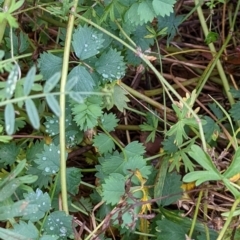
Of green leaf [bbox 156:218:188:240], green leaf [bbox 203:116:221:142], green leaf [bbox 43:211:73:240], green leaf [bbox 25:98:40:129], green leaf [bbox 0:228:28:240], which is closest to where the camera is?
green leaf [bbox 25:98:40:129]

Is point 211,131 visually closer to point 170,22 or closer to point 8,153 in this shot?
point 170,22

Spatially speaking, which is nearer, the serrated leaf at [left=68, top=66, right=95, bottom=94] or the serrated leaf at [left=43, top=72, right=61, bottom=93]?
the serrated leaf at [left=43, top=72, right=61, bottom=93]

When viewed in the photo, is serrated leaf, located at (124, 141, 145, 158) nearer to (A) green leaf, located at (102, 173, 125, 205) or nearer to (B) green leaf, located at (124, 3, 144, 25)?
(A) green leaf, located at (102, 173, 125, 205)

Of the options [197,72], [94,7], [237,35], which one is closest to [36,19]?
[94,7]

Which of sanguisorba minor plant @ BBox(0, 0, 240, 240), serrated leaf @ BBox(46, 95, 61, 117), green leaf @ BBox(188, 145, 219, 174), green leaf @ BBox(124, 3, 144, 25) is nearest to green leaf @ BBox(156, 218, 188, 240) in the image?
sanguisorba minor plant @ BBox(0, 0, 240, 240)

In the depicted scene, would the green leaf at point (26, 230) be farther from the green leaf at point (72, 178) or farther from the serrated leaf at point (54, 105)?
the serrated leaf at point (54, 105)

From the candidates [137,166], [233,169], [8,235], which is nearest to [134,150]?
[137,166]
